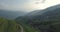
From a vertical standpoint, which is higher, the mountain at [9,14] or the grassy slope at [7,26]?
the mountain at [9,14]

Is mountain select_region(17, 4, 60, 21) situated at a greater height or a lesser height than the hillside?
greater

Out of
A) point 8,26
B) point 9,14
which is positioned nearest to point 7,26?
point 8,26

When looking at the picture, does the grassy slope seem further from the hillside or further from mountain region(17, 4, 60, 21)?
mountain region(17, 4, 60, 21)

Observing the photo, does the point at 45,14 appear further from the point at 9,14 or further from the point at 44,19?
the point at 9,14

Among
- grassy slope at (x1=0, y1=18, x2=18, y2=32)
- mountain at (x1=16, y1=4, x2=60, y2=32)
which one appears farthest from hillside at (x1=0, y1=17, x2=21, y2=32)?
mountain at (x1=16, y1=4, x2=60, y2=32)

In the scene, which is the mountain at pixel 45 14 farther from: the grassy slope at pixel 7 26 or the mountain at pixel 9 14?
the grassy slope at pixel 7 26

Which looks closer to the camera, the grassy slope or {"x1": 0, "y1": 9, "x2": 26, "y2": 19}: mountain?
the grassy slope

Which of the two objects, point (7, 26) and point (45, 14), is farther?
point (45, 14)

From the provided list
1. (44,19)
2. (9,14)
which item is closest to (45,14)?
(44,19)

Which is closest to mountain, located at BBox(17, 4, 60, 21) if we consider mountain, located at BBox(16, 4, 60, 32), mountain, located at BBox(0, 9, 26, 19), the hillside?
mountain, located at BBox(16, 4, 60, 32)

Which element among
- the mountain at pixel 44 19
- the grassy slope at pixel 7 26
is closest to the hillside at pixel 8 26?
the grassy slope at pixel 7 26

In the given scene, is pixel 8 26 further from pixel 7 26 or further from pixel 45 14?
pixel 45 14

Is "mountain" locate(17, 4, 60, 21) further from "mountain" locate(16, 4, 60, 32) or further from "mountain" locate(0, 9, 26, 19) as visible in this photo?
"mountain" locate(0, 9, 26, 19)
